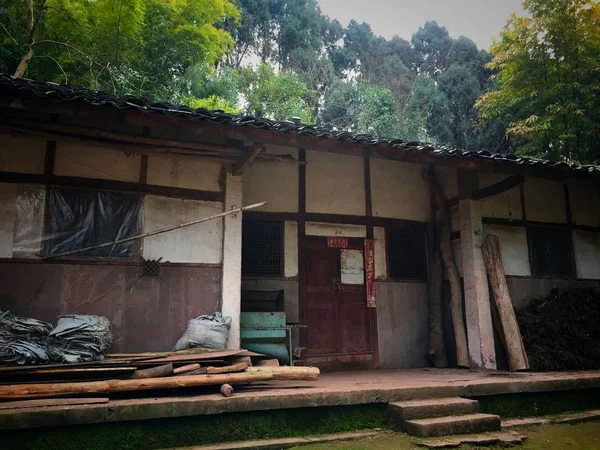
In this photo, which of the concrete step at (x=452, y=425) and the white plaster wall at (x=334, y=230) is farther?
the white plaster wall at (x=334, y=230)

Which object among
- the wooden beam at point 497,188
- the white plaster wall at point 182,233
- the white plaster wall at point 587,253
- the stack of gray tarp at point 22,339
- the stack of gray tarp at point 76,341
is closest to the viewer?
the stack of gray tarp at point 22,339

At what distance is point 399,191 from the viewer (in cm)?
968

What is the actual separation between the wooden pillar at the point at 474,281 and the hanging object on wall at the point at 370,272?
5.56 feet

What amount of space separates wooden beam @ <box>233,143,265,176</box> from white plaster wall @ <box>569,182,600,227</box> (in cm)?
746

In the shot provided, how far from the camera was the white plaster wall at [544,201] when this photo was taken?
32.2ft

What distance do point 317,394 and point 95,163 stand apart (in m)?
4.53

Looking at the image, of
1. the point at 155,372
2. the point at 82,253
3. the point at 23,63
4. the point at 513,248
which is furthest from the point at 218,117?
the point at 23,63

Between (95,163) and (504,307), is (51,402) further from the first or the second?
(504,307)

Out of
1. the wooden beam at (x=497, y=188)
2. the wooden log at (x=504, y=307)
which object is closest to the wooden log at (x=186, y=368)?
the wooden log at (x=504, y=307)

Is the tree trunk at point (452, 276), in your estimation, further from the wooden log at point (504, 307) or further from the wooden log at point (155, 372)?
the wooden log at point (155, 372)

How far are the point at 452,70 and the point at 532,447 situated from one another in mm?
26008

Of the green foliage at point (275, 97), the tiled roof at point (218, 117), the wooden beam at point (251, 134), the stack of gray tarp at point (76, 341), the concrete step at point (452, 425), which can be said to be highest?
the green foliage at point (275, 97)

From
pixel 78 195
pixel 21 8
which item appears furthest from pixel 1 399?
pixel 21 8

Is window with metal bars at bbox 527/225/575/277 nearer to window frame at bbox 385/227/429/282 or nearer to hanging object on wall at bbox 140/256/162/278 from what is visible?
window frame at bbox 385/227/429/282
